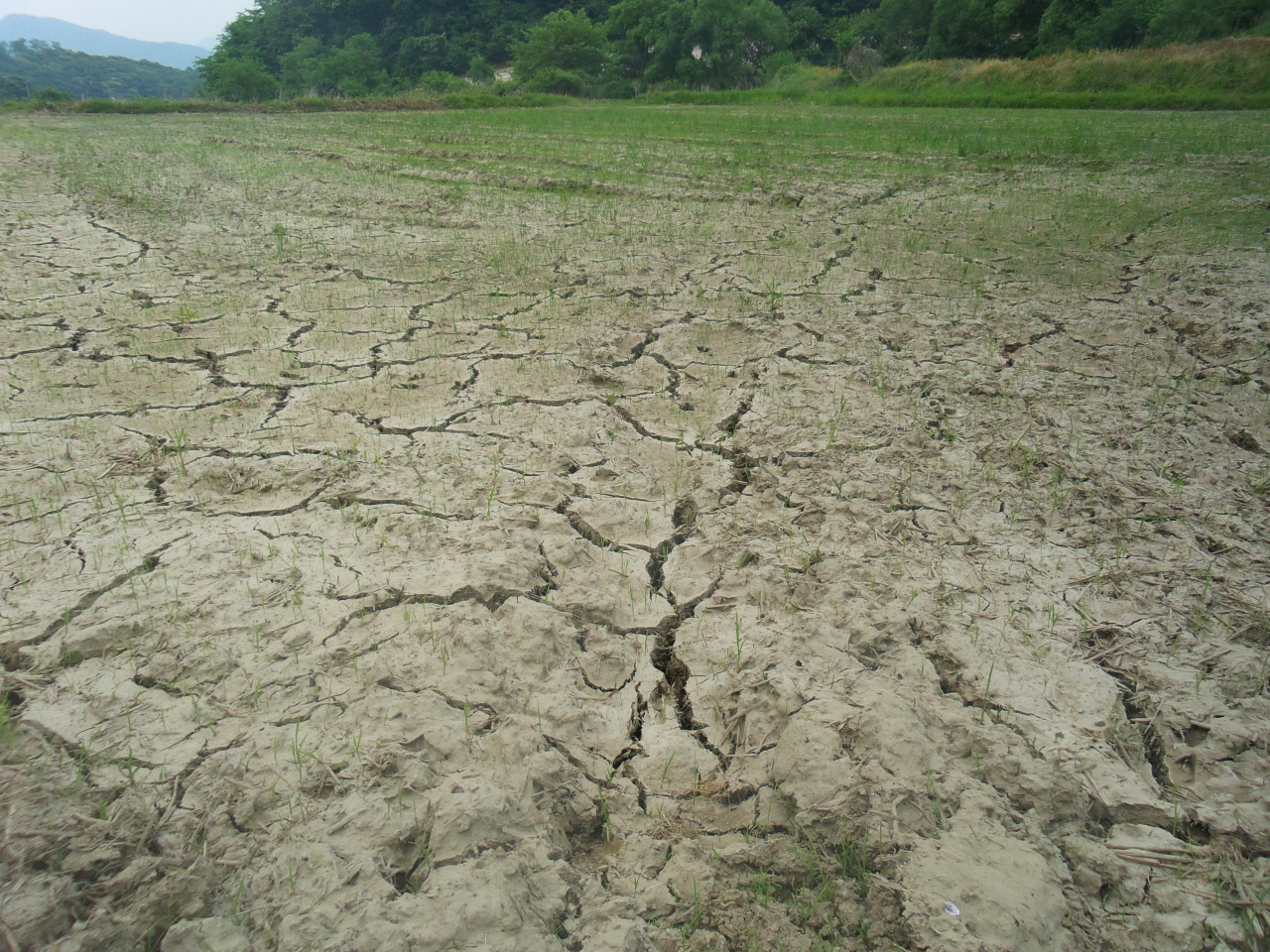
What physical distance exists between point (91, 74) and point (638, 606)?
255 ft

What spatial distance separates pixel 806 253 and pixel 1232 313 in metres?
2.34

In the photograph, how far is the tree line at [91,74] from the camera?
167 feet

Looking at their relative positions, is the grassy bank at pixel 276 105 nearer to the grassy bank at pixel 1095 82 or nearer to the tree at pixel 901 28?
the grassy bank at pixel 1095 82

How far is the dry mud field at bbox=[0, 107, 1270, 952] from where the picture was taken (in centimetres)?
121

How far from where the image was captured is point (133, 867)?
1.17 meters

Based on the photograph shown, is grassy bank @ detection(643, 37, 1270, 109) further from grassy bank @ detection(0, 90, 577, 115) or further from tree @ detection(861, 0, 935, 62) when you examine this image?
tree @ detection(861, 0, 935, 62)

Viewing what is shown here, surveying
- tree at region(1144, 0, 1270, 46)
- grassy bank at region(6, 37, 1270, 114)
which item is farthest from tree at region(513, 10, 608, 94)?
tree at region(1144, 0, 1270, 46)

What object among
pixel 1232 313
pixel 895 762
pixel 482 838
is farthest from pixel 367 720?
pixel 1232 313

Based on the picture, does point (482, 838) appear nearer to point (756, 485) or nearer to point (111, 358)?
point (756, 485)

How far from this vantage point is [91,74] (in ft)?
188

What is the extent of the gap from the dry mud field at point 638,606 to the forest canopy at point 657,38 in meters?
24.4

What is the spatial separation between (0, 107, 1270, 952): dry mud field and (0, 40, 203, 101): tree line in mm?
51159

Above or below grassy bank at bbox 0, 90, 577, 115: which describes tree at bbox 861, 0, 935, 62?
above

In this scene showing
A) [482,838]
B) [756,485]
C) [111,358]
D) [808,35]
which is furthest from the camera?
[808,35]
